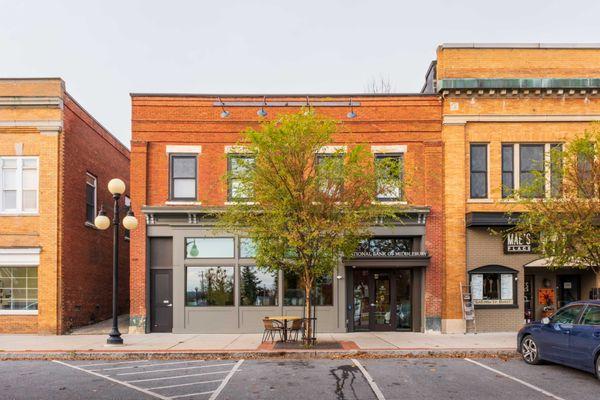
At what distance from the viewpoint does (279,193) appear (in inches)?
535

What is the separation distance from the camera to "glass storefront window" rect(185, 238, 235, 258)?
18.0 m

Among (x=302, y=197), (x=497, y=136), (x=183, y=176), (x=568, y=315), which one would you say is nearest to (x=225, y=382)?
(x=302, y=197)

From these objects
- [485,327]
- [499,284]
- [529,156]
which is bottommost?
[485,327]

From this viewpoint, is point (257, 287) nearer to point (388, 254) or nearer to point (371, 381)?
point (388, 254)

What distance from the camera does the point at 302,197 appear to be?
1370cm

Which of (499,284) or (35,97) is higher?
(35,97)

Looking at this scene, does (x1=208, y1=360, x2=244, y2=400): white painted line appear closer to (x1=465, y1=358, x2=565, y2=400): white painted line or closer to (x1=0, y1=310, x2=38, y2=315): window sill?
(x1=465, y1=358, x2=565, y2=400): white painted line

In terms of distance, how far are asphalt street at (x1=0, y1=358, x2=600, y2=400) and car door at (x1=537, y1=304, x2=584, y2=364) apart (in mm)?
371

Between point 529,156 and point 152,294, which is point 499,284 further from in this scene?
point 152,294

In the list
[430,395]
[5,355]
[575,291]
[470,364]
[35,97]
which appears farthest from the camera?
[575,291]

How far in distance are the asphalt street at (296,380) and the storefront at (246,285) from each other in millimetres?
4817

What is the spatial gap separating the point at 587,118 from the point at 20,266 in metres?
19.7

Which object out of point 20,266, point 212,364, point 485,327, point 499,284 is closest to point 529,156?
point 499,284

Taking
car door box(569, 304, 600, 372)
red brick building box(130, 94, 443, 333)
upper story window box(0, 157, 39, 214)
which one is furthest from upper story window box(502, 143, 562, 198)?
upper story window box(0, 157, 39, 214)
